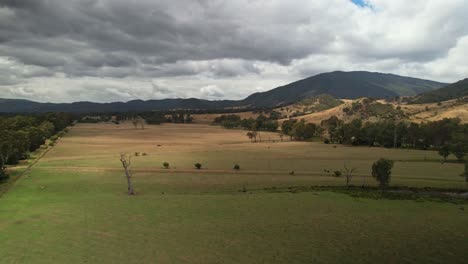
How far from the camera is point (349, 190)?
194 feet

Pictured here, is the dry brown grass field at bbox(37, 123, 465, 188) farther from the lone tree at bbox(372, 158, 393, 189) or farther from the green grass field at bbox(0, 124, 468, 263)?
the lone tree at bbox(372, 158, 393, 189)

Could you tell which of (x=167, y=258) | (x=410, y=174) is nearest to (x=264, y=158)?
(x=410, y=174)

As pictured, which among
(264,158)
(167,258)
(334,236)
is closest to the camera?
(167,258)

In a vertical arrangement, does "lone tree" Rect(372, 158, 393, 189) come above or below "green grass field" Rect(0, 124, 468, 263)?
above

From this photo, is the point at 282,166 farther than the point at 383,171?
Yes

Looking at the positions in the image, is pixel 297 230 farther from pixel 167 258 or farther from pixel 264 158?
pixel 264 158

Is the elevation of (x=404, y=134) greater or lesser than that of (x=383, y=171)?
greater

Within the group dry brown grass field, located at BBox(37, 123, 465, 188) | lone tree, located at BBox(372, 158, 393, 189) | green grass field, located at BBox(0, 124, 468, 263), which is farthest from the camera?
dry brown grass field, located at BBox(37, 123, 465, 188)

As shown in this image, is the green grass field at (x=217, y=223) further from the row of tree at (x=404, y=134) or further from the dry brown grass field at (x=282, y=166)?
the row of tree at (x=404, y=134)

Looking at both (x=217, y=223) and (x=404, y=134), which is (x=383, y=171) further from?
(x=404, y=134)

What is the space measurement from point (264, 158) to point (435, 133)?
84.0 m

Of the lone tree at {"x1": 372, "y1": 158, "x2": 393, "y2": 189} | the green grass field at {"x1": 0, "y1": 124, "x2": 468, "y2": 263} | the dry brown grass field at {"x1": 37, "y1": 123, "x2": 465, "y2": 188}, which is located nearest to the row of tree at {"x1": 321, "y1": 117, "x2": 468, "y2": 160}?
the dry brown grass field at {"x1": 37, "y1": 123, "x2": 465, "y2": 188}

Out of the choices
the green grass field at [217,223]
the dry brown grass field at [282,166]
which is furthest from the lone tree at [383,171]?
the green grass field at [217,223]

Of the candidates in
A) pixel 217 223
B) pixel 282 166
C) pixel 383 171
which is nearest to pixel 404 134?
pixel 282 166
